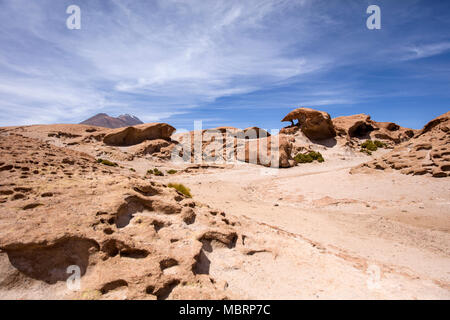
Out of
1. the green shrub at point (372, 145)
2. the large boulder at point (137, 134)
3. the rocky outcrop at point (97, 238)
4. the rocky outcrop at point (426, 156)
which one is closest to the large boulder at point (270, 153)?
the rocky outcrop at point (426, 156)

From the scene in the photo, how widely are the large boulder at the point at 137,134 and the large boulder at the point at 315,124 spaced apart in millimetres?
15335

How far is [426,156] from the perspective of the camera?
33.6 feet

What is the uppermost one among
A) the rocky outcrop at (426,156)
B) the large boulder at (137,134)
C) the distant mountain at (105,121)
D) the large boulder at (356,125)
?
the distant mountain at (105,121)

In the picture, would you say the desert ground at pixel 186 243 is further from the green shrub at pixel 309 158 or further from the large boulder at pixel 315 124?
the large boulder at pixel 315 124

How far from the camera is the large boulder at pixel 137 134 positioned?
83.4 feet

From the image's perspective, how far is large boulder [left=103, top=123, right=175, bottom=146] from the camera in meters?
25.4

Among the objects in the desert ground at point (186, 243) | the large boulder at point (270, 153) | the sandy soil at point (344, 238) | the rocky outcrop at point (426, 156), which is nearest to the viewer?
the desert ground at point (186, 243)

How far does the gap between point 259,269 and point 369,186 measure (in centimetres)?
815

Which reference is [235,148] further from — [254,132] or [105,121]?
[105,121]

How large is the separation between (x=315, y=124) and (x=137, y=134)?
781 inches

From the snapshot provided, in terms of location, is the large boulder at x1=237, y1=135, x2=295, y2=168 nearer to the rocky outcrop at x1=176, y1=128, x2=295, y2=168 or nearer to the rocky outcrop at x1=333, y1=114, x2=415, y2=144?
the rocky outcrop at x1=176, y1=128, x2=295, y2=168

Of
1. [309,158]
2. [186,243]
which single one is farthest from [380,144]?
[186,243]

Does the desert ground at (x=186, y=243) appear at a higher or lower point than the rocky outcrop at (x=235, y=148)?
lower
